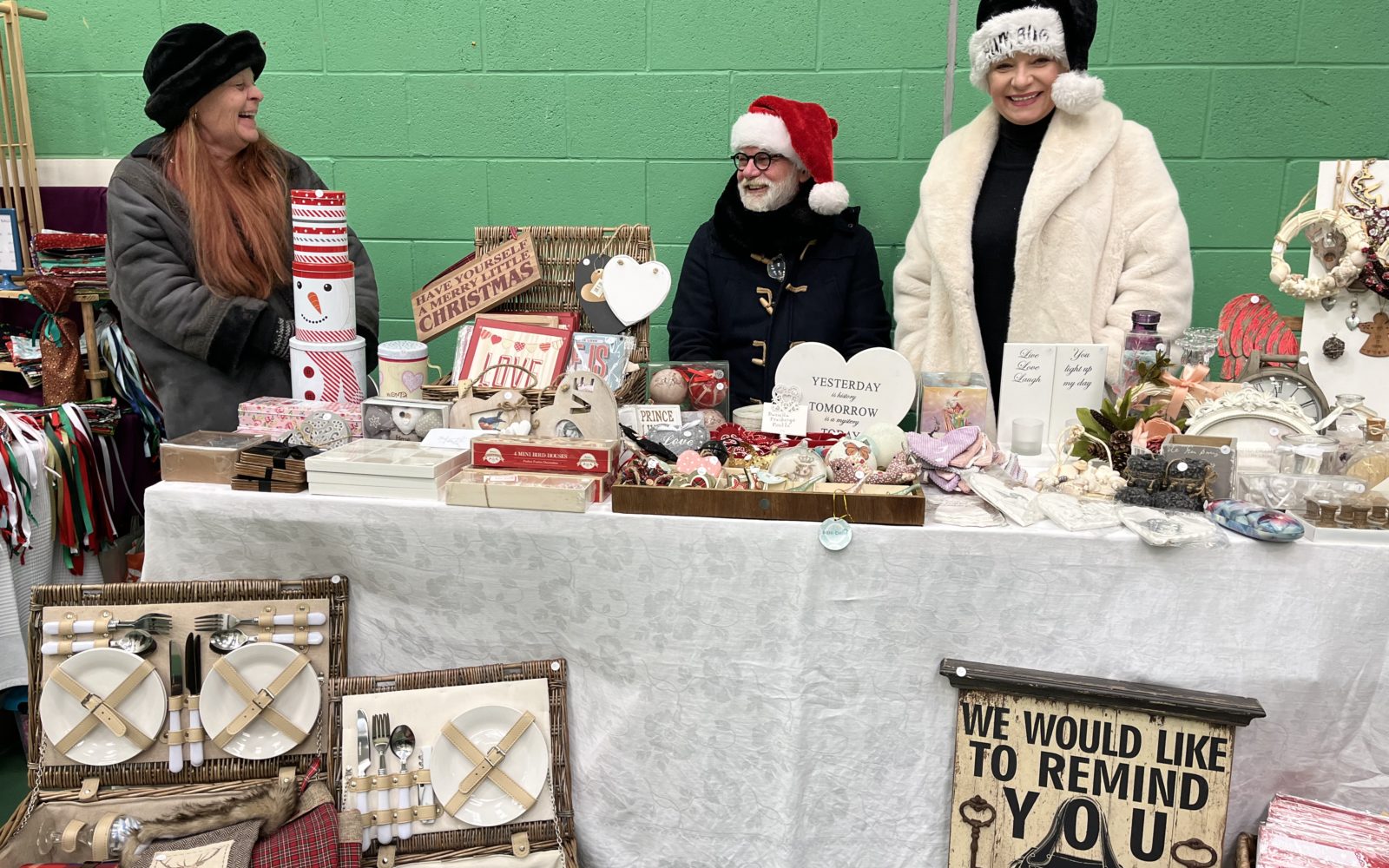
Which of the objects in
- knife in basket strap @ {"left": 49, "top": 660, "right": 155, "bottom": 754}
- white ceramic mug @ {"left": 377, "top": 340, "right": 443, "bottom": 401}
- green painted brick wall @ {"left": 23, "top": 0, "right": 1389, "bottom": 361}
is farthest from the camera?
green painted brick wall @ {"left": 23, "top": 0, "right": 1389, "bottom": 361}

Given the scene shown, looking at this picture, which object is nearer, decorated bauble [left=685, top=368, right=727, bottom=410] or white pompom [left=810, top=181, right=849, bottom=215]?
decorated bauble [left=685, top=368, right=727, bottom=410]

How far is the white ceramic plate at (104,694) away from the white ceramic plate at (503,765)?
0.48m

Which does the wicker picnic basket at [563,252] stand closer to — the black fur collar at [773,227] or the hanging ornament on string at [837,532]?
the black fur collar at [773,227]

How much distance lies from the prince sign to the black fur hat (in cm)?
211

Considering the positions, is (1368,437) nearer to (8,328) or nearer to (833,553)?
(833,553)

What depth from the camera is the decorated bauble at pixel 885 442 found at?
174 cm

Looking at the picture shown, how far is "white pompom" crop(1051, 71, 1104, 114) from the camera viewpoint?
225 cm

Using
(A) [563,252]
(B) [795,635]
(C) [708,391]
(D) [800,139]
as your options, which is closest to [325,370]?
(A) [563,252]

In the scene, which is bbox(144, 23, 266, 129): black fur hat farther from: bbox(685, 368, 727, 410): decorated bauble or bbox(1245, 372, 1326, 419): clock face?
bbox(1245, 372, 1326, 419): clock face

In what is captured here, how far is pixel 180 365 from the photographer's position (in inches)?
94.6

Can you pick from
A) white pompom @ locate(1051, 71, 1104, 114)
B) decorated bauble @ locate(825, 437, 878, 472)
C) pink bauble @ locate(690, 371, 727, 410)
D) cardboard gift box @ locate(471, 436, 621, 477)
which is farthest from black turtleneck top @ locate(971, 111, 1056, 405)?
cardboard gift box @ locate(471, 436, 621, 477)

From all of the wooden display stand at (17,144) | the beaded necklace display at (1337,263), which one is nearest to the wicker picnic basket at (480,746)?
the beaded necklace display at (1337,263)

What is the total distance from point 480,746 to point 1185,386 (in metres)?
1.43

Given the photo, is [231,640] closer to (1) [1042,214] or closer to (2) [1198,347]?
(2) [1198,347]
